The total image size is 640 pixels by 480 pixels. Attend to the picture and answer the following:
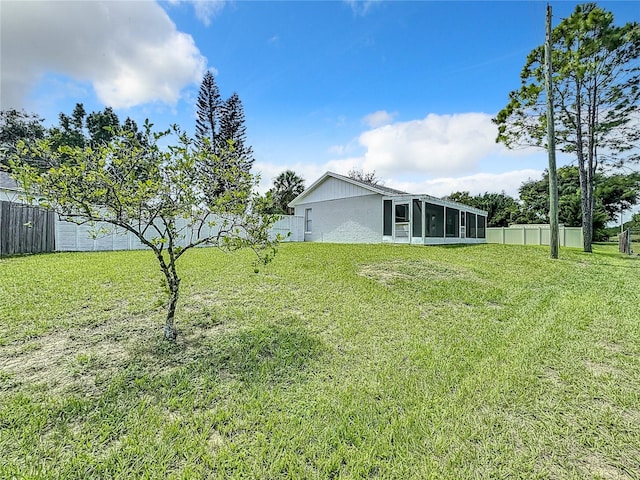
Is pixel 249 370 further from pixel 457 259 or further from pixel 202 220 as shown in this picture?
pixel 457 259

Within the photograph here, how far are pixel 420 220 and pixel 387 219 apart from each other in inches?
67.8

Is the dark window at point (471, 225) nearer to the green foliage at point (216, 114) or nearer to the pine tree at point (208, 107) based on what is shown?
the green foliage at point (216, 114)

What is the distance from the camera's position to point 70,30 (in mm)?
8664

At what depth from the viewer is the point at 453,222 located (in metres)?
17.4

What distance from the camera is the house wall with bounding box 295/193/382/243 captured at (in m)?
16.1

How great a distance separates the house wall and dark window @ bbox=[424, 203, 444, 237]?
2.29 m

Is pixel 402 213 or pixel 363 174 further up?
pixel 363 174

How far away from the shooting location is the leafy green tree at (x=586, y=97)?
45.2 ft

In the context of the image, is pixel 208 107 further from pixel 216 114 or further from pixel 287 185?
pixel 287 185

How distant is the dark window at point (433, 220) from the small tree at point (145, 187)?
489 inches

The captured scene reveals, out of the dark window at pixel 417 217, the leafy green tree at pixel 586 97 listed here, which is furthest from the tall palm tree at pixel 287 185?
the leafy green tree at pixel 586 97

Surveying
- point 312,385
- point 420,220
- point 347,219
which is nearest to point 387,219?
point 420,220

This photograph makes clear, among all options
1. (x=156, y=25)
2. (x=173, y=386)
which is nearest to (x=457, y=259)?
(x=173, y=386)

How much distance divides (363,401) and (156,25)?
10.00m
